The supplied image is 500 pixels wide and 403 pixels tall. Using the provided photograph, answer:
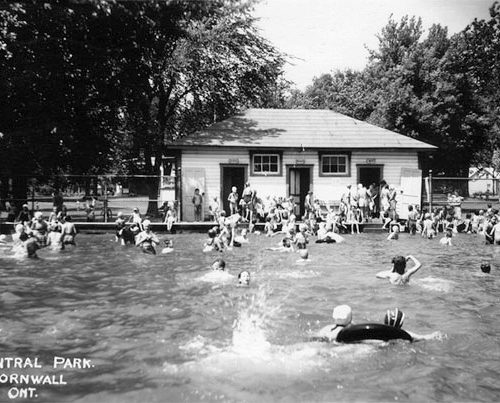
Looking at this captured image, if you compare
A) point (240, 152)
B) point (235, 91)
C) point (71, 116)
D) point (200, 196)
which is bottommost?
point (200, 196)

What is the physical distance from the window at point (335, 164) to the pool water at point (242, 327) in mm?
10660

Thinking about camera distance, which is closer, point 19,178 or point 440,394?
point 440,394

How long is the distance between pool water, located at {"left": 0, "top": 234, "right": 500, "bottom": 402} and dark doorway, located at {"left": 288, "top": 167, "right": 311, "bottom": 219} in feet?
33.6

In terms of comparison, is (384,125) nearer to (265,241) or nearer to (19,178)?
(265,241)

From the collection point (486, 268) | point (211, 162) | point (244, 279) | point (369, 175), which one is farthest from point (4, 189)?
point (486, 268)

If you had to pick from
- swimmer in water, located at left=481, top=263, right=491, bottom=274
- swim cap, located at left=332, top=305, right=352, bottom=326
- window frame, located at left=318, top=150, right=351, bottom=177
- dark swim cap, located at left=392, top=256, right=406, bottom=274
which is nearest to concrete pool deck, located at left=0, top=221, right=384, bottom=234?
window frame, located at left=318, top=150, right=351, bottom=177

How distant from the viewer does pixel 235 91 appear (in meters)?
34.3

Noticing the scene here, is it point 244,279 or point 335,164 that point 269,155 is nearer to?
point 335,164

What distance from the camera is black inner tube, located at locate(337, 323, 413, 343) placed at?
8.59 meters

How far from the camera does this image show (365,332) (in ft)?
28.3

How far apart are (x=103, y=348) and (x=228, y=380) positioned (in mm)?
2669

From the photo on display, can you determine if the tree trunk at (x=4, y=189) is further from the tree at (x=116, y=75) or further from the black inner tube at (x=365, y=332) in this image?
the black inner tube at (x=365, y=332)

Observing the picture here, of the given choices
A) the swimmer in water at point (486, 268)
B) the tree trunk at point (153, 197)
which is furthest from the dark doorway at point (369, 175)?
the swimmer in water at point (486, 268)

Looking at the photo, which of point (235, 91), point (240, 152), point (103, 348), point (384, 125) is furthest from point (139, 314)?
point (384, 125)
